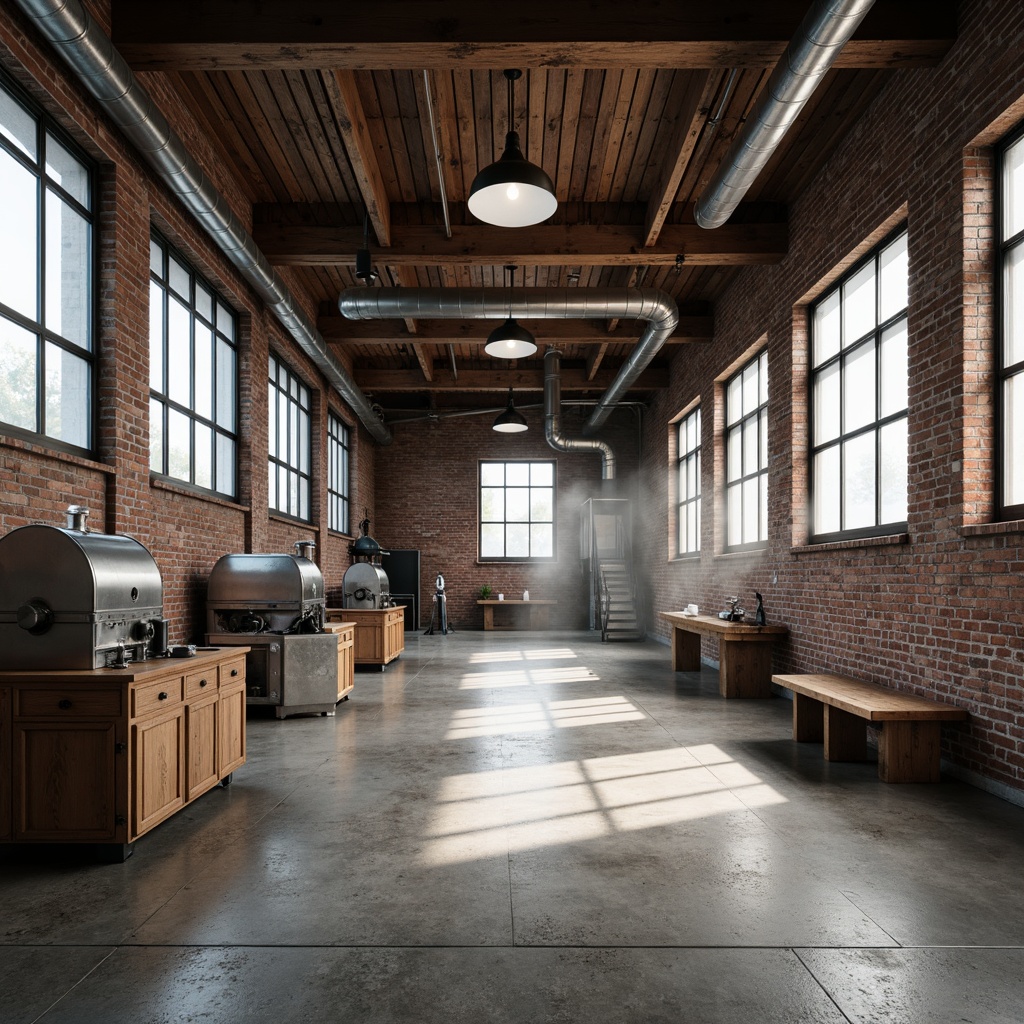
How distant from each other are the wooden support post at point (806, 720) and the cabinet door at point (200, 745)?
4.27 metres

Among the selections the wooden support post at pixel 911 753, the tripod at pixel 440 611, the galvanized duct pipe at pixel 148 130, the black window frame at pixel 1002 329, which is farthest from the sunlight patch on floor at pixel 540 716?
the tripod at pixel 440 611

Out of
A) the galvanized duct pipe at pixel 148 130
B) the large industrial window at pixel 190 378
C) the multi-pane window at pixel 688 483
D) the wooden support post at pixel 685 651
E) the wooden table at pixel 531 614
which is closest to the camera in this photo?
the galvanized duct pipe at pixel 148 130

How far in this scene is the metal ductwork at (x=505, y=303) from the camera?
8.98 metres

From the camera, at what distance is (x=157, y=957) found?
2734 millimetres

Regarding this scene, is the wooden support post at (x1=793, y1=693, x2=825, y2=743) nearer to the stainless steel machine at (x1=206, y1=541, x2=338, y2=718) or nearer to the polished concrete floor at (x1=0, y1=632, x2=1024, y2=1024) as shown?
the polished concrete floor at (x1=0, y1=632, x2=1024, y2=1024)

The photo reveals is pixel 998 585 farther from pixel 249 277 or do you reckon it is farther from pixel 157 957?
pixel 249 277

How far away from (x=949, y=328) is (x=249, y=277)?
20.3 ft

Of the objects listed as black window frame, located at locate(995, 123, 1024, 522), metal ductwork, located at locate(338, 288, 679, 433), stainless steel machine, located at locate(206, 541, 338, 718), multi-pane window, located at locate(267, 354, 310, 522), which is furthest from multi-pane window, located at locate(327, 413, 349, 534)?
black window frame, located at locate(995, 123, 1024, 522)

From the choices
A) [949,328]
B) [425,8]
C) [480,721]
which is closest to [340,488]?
[480,721]

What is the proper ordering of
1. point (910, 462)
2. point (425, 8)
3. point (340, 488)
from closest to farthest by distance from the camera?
point (425, 8) → point (910, 462) → point (340, 488)

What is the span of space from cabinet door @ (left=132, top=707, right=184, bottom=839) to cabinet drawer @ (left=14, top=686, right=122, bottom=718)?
165 mm

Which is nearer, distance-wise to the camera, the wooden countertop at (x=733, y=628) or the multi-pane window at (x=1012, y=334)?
the multi-pane window at (x=1012, y=334)

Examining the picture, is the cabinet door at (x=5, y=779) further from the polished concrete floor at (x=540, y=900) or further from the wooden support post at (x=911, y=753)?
the wooden support post at (x=911, y=753)

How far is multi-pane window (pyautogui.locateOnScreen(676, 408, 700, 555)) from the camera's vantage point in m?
12.8
